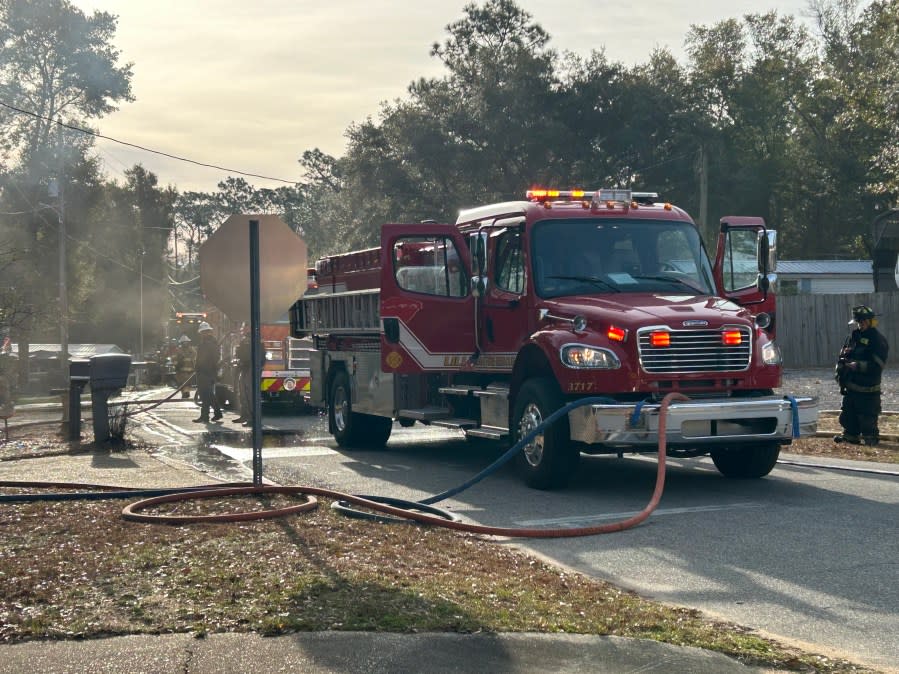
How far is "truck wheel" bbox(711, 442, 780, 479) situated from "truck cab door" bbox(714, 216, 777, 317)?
5.53 feet

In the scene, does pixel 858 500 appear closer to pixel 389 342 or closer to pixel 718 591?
pixel 718 591

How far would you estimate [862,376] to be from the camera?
1420 centimetres

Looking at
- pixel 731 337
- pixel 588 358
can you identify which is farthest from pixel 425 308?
pixel 731 337

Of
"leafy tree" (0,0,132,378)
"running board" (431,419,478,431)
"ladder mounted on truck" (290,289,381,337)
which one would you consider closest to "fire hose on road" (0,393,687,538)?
"running board" (431,419,478,431)

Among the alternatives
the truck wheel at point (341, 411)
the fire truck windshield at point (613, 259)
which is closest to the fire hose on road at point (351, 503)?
the fire truck windshield at point (613, 259)

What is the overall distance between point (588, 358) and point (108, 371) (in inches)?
309

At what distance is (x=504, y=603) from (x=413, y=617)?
66 cm

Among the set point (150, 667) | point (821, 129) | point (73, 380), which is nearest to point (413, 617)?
point (150, 667)

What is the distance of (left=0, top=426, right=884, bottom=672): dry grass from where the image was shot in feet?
17.9

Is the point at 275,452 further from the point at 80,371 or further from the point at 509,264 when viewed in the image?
the point at 509,264

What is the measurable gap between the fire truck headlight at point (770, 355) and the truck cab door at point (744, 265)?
154cm

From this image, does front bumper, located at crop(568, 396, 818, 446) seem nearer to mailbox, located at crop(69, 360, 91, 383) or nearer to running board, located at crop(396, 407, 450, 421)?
running board, located at crop(396, 407, 450, 421)

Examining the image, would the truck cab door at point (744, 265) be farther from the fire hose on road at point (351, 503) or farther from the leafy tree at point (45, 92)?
the leafy tree at point (45, 92)

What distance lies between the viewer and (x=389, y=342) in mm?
13016
